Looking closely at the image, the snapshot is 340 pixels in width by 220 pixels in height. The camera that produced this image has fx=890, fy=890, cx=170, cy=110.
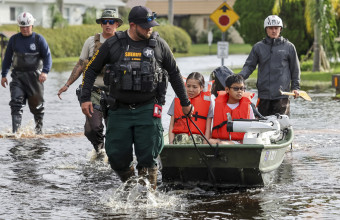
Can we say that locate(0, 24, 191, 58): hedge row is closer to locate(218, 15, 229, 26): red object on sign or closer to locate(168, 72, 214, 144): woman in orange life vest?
locate(218, 15, 229, 26): red object on sign

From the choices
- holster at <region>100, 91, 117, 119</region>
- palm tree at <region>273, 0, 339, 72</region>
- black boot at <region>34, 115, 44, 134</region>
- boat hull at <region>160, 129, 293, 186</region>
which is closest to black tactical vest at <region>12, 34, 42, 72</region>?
black boot at <region>34, 115, 44, 134</region>

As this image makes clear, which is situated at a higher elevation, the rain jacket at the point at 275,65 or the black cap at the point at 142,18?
the black cap at the point at 142,18

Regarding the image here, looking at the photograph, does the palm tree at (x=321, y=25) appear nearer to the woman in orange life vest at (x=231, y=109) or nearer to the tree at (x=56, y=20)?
the woman in orange life vest at (x=231, y=109)

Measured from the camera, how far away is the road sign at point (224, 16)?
90.7ft

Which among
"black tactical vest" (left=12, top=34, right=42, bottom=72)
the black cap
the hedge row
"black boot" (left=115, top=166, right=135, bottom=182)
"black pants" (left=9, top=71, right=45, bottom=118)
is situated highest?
the black cap

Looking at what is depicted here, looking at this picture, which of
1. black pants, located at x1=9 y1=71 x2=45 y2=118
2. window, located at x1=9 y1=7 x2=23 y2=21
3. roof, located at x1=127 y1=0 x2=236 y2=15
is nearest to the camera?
black pants, located at x1=9 y1=71 x2=45 y2=118

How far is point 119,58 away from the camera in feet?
27.5

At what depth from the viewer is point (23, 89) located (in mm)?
14344

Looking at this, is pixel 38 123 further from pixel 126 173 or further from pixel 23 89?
pixel 126 173

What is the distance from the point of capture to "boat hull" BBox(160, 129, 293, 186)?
923cm

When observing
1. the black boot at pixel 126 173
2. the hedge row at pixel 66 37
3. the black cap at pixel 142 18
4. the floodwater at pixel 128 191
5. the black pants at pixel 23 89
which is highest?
the black cap at pixel 142 18

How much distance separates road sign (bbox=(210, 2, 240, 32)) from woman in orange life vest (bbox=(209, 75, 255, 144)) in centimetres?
1765

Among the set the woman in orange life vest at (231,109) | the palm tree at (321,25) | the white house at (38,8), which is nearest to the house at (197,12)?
the white house at (38,8)

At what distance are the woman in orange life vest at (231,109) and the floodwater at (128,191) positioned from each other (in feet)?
2.22
